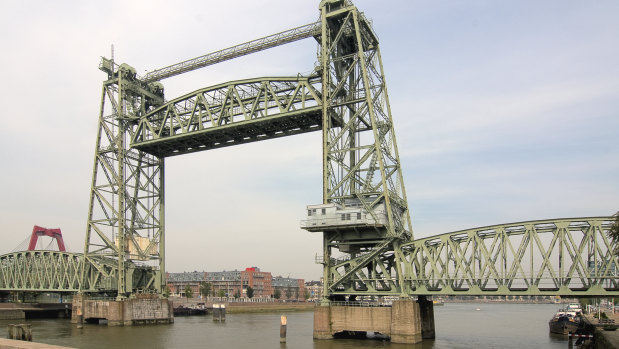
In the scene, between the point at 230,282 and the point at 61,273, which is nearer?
the point at 61,273

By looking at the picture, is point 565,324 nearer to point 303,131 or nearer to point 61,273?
point 303,131

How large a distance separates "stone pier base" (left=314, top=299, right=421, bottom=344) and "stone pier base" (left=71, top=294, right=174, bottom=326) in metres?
23.4

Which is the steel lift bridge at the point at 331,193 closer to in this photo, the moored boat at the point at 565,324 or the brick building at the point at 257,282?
→ the moored boat at the point at 565,324

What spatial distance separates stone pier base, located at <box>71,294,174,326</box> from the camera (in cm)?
5006

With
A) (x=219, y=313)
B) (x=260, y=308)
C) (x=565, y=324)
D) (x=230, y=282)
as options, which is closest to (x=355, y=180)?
(x=565, y=324)

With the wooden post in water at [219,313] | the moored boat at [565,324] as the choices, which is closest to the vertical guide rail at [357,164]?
the moored boat at [565,324]

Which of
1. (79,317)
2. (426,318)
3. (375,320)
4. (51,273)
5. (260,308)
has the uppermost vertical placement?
(51,273)

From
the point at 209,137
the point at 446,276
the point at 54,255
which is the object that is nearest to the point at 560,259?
the point at 446,276

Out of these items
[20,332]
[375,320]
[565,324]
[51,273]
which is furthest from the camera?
[51,273]

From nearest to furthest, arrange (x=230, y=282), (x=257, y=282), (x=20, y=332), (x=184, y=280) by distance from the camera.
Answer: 1. (x=20, y=332)
2. (x=230, y=282)
3. (x=257, y=282)
4. (x=184, y=280)

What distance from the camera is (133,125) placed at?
5531cm

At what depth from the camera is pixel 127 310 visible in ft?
165

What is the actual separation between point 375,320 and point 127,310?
90.5ft

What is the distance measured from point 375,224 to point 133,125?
31.9m
